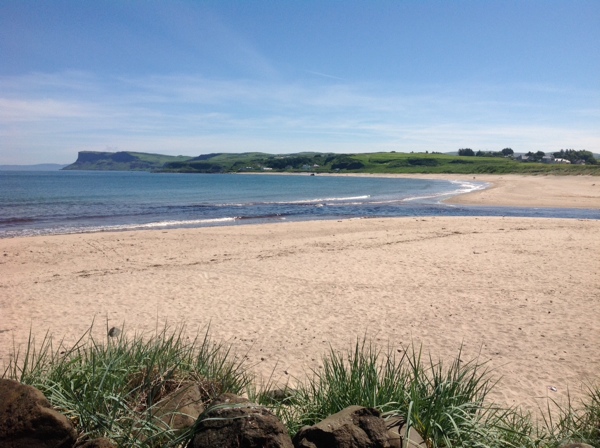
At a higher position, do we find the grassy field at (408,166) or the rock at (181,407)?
the grassy field at (408,166)

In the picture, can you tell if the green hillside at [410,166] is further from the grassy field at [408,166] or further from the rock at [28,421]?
the rock at [28,421]

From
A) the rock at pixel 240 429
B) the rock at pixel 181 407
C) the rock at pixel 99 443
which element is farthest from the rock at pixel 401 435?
the rock at pixel 99 443

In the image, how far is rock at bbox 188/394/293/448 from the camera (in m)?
2.80

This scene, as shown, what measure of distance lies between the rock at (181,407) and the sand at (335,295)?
1910 mm

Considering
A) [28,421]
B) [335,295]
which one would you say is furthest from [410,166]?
→ [28,421]

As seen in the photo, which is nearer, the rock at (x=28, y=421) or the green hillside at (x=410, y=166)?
the rock at (x=28, y=421)

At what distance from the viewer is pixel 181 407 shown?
3424mm

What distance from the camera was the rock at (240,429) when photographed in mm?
2803

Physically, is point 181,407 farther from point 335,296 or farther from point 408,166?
point 408,166

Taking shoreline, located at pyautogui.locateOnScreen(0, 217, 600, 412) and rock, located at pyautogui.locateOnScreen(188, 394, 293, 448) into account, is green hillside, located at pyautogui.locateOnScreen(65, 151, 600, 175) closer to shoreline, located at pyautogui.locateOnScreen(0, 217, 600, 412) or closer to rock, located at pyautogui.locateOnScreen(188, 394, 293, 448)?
shoreline, located at pyautogui.locateOnScreen(0, 217, 600, 412)

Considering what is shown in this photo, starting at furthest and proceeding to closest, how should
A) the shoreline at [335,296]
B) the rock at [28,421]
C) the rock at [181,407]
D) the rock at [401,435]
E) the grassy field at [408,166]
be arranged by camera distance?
the grassy field at [408,166] → the shoreline at [335,296] → the rock at [181,407] → the rock at [401,435] → the rock at [28,421]

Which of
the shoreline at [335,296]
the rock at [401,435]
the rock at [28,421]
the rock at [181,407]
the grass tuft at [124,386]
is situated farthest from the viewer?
the shoreline at [335,296]

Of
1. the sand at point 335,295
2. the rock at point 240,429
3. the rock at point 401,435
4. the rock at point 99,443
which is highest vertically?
the rock at point 240,429

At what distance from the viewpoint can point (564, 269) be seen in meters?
11.7
